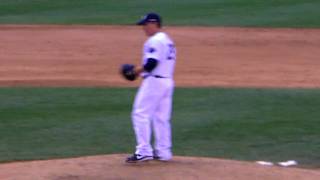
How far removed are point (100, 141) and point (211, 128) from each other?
69.0 inches

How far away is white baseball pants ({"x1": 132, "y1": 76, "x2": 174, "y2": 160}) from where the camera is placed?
10.5 metres

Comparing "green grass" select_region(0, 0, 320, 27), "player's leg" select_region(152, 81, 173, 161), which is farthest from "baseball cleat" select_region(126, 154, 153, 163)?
"green grass" select_region(0, 0, 320, 27)

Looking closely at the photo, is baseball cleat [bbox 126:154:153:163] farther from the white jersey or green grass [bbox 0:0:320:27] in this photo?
green grass [bbox 0:0:320:27]

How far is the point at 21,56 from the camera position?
26109 mm

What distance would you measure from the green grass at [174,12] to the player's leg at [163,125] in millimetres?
21086

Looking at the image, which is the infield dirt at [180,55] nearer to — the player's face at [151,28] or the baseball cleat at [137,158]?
the baseball cleat at [137,158]

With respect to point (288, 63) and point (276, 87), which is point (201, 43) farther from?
point (276, 87)

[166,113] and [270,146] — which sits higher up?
[166,113]

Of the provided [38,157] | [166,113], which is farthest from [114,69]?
[166,113]

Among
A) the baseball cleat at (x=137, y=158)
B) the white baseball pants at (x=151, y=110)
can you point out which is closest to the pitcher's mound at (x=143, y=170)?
the baseball cleat at (x=137, y=158)

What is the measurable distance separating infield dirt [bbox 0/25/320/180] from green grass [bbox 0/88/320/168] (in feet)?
11.0

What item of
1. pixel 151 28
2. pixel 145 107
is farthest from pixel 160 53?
pixel 145 107

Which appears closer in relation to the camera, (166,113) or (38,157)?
(166,113)

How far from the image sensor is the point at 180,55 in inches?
1039
